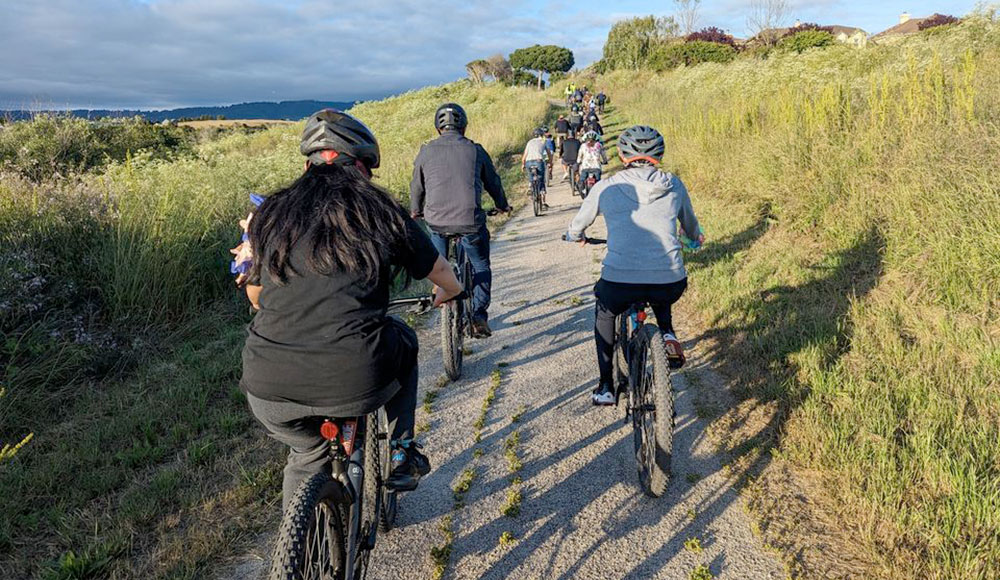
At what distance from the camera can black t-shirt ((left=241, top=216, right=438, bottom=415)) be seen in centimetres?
187

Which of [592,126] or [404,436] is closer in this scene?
[404,436]

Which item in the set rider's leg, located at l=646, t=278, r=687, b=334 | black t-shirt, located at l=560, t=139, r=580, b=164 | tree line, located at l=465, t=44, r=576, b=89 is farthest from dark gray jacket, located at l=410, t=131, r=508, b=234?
tree line, located at l=465, t=44, r=576, b=89

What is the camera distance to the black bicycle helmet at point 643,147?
350cm

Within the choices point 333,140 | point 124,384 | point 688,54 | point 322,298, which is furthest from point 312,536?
point 688,54

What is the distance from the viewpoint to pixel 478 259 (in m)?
5.21

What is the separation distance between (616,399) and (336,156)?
2662mm

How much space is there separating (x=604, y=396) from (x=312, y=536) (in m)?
2.59

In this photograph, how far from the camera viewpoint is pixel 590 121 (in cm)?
2081

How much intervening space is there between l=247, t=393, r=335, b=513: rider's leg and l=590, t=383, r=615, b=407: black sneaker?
7.64ft

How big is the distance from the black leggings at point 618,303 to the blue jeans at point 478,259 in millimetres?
1637

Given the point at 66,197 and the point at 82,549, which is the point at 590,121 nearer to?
the point at 66,197

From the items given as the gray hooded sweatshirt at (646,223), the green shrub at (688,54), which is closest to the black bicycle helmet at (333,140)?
the gray hooded sweatshirt at (646,223)

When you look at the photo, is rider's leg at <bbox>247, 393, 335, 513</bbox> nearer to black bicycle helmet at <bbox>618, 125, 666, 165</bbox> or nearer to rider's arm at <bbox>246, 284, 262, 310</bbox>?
rider's arm at <bbox>246, 284, 262, 310</bbox>

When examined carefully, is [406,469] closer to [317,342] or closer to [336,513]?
[336,513]
